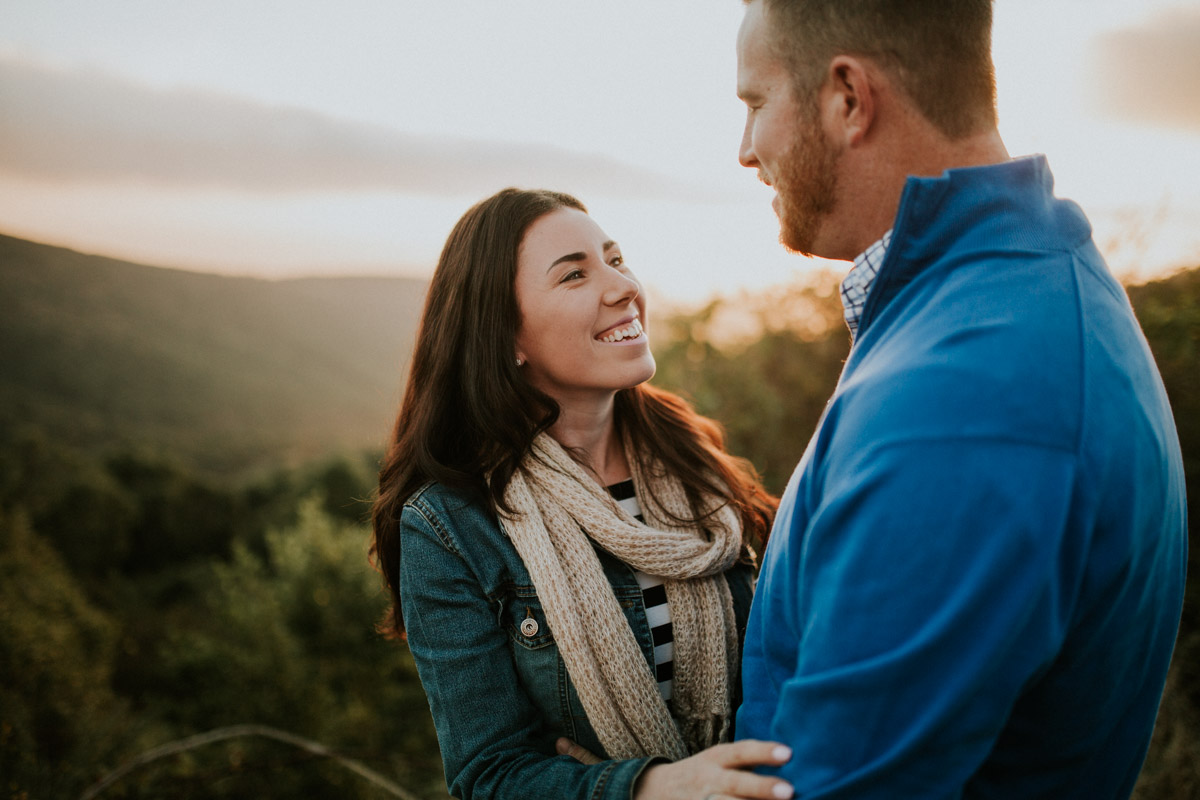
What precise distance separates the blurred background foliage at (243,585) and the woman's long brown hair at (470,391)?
1844 millimetres

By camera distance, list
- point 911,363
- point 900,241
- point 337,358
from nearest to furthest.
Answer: point 911,363, point 900,241, point 337,358

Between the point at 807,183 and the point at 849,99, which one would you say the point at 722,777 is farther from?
the point at 849,99

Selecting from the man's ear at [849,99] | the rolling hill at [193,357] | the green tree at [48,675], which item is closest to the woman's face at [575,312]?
the man's ear at [849,99]

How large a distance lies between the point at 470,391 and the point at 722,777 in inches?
47.2

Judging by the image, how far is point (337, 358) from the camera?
16688 mm

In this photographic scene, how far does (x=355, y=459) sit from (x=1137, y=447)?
19.5m

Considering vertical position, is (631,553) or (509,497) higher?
(509,497)

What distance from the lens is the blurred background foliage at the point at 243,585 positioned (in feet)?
14.5

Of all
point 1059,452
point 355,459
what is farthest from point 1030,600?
point 355,459

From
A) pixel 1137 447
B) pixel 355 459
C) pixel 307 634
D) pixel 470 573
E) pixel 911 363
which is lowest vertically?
pixel 307 634

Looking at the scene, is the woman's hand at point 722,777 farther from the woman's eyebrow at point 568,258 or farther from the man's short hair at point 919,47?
the woman's eyebrow at point 568,258

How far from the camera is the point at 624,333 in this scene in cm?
200

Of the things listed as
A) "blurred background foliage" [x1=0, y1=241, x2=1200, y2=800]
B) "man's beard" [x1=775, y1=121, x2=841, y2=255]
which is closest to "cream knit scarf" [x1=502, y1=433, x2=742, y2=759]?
"man's beard" [x1=775, y1=121, x2=841, y2=255]

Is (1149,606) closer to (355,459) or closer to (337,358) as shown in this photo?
(337,358)
